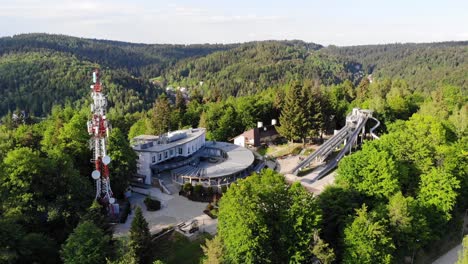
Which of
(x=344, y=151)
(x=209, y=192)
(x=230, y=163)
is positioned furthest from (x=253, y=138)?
(x=209, y=192)

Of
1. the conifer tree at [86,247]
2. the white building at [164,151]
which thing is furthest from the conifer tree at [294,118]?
the conifer tree at [86,247]

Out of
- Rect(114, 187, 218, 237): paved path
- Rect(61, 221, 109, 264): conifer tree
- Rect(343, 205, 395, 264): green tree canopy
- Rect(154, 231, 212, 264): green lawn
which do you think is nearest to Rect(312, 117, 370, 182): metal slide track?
Rect(114, 187, 218, 237): paved path

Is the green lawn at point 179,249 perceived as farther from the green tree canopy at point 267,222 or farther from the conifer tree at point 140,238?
the green tree canopy at point 267,222

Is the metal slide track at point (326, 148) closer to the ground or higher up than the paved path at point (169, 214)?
higher up

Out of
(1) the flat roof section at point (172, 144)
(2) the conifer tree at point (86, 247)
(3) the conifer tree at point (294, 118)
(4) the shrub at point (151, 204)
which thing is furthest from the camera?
(3) the conifer tree at point (294, 118)

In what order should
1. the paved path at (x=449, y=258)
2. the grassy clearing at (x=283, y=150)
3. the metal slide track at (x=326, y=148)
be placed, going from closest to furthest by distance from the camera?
the paved path at (x=449, y=258) < the metal slide track at (x=326, y=148) < the grassy clearing at (x=283, y=150)
